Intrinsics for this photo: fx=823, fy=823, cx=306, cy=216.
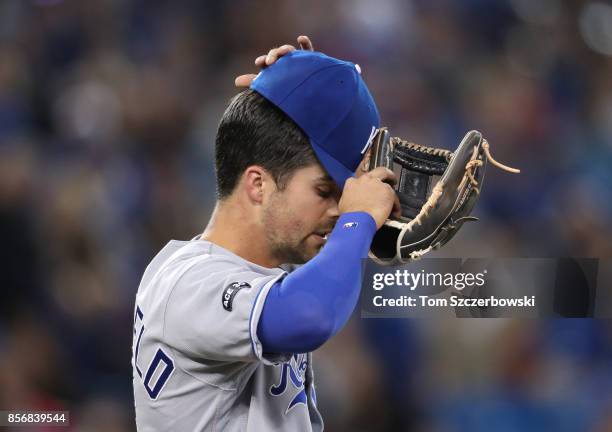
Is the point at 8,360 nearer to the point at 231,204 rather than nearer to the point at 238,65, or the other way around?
the point at 238,65

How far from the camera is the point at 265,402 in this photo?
158 centimetres

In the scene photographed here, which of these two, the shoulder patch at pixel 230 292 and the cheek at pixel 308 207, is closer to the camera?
the shoulder patch at pixel 230 292

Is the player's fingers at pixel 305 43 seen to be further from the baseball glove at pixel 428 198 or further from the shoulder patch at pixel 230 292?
the shoulder patch at pixel 230 292

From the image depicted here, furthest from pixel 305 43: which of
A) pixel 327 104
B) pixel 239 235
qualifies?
pixel 239 235

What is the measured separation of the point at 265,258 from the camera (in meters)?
1.66

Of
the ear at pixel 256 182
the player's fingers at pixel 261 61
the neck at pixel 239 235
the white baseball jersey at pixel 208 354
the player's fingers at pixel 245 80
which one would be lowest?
the white baseball jersey at pixel 208 354

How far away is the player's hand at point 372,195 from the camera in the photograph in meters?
1.53

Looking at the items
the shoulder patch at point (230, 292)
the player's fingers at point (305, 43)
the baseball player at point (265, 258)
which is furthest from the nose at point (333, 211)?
the player's fingers at point (305, 43)

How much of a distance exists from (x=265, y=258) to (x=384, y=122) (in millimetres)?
2367

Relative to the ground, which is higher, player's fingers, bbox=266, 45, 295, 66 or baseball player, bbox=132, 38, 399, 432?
player's fingers, bbox=266, 45, 295, 66

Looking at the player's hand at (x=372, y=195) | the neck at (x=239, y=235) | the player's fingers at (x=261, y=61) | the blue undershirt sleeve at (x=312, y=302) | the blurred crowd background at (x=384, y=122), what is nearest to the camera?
the blue undershirt sleeve at (x=312, y=302)

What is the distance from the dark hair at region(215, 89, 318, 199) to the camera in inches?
62.9

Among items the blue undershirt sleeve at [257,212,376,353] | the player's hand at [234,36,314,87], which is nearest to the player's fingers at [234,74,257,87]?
the player's hand at [234,36,314,87]

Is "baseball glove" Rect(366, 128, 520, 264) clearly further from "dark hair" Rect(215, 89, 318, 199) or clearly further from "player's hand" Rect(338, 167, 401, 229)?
"dark hair" Rect(215, 89, 318, 199)
